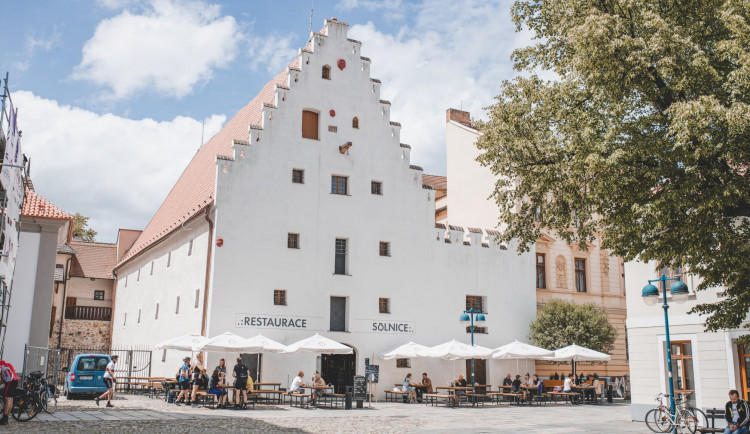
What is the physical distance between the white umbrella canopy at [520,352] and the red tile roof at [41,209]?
18.9 meters

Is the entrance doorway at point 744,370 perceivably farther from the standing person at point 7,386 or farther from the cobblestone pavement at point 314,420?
the standing person at point 7,386

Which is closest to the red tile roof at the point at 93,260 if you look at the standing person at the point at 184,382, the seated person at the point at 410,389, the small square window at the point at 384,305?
the small square window at the point at 384,305

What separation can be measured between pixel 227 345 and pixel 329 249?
303 inches

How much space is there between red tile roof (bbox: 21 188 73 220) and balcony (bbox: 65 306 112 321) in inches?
775

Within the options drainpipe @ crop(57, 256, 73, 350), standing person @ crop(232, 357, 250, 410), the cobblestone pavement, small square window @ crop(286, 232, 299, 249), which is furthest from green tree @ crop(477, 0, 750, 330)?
drainpipe @ crop(57, 256, 73, 350)

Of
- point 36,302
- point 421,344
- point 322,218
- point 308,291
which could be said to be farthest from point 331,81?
point 36,302

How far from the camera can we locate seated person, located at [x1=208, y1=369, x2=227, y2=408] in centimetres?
2391

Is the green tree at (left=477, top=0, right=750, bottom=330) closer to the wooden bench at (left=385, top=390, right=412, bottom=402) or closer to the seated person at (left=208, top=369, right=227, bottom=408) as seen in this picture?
the seated person at (left=208, top=369, right=227, bottom=408)

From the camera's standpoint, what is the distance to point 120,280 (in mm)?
48031

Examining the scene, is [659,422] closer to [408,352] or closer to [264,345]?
[408,352]

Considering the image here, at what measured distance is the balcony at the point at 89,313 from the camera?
46594 mm

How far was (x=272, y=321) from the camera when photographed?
29562 millimetres

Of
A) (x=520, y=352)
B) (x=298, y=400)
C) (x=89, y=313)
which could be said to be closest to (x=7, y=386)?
(x=298, y=400)

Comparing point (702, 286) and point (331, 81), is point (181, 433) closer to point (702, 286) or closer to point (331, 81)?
point (702, 286)
